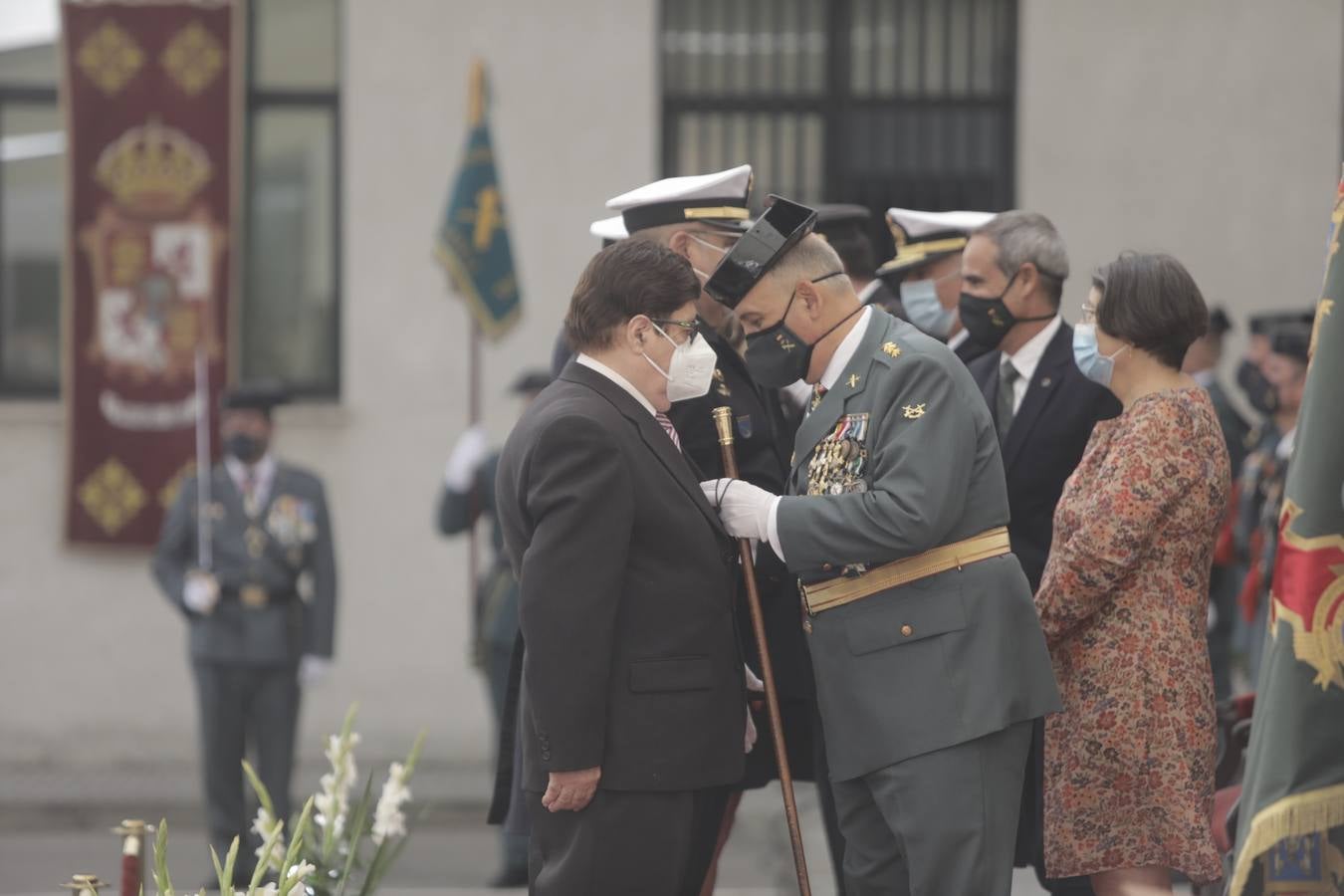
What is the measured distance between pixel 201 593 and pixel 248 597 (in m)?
0.19

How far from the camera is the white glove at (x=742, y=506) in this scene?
3984 millimetres

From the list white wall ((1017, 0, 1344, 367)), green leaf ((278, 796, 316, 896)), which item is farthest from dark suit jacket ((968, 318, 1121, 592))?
white wall ((1017, 0, 1344, 367))

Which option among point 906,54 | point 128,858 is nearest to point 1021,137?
point 906,54

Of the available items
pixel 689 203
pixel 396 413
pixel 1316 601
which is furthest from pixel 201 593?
pixel 1316 601

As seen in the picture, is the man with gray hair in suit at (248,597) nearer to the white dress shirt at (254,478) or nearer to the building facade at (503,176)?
the white dress shirt at (254,478)

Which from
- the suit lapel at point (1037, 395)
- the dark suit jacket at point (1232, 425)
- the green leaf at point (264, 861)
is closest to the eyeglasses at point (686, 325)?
the suit lapel at point (1037, 395)

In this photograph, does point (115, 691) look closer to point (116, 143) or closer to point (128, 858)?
point (116, 143)

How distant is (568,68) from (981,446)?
7.53m

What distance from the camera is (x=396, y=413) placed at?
36.2 ft

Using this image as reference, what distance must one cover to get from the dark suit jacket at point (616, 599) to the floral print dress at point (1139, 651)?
0.77 meters

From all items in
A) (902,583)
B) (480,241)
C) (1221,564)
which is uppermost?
(480,241)

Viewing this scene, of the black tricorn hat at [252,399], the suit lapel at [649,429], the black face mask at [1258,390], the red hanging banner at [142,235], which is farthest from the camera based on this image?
the red hanging banner at [142,235]

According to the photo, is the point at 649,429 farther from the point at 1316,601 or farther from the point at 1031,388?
the point at 1316,601

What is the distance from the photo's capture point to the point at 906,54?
1158 cm
